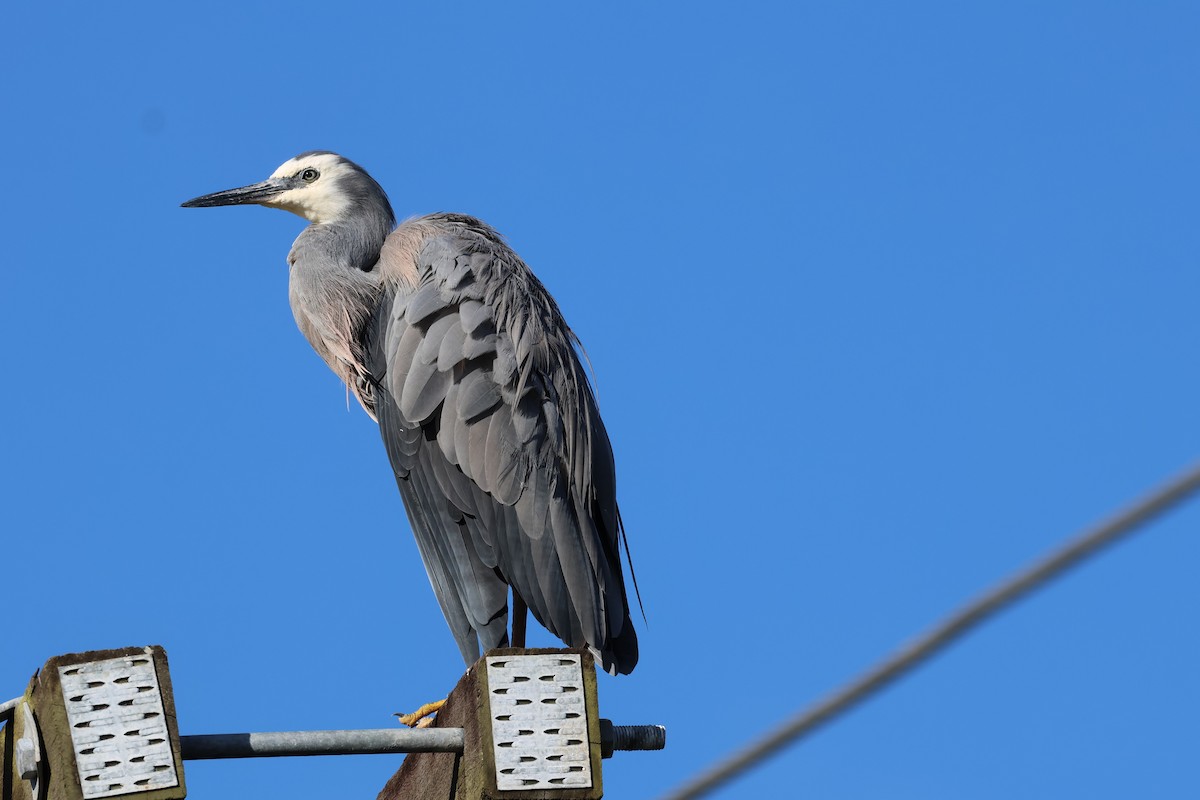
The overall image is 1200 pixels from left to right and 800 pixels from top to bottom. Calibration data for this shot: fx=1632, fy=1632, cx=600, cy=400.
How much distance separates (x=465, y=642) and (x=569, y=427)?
0.80 metres

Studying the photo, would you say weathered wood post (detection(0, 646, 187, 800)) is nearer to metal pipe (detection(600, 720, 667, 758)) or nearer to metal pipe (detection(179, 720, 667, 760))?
metal pipe (detection(179, 720, 667, 760))

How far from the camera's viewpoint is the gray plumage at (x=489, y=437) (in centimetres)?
532

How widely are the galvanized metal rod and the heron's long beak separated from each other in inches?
166

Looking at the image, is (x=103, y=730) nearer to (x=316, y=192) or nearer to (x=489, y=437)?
(x=489, y=437)

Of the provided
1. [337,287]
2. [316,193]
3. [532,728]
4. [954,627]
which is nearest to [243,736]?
[532,728]

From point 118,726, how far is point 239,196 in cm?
437

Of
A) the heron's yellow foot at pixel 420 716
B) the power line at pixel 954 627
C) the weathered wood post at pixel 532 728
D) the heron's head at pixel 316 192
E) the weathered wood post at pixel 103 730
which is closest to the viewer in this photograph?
the power line at pixel 954 627

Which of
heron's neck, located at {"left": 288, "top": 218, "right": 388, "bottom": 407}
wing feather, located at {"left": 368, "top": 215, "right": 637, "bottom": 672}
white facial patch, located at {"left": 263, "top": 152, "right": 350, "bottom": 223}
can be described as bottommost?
wing feather, located at {"left": 368, "top": 215, "right": 637, "bottom": 672}

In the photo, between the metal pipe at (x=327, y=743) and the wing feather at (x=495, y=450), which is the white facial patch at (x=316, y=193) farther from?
the metal pipe at (x=327, y=743)

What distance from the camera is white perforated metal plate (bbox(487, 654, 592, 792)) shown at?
3250 mm

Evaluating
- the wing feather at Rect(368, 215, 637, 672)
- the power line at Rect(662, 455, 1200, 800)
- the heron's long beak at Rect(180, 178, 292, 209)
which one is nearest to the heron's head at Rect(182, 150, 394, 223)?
the heron's long beak at Rect(180, 178, 292, 209)

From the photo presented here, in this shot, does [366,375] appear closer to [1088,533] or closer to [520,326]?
[520,326]

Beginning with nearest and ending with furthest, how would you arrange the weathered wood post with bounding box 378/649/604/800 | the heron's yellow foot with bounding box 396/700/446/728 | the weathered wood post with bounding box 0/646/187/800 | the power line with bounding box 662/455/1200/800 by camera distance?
the power line with bounding box 662/455/1200/800
the weathered wood post with bounding box 0/646/187/800
the weathered wood post with bounding box 378/649/604/800
the heron's yellow foot with bounding box 396/700/446/728

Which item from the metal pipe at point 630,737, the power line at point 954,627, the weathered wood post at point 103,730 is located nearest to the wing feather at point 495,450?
the metal pipe at point 630,737
